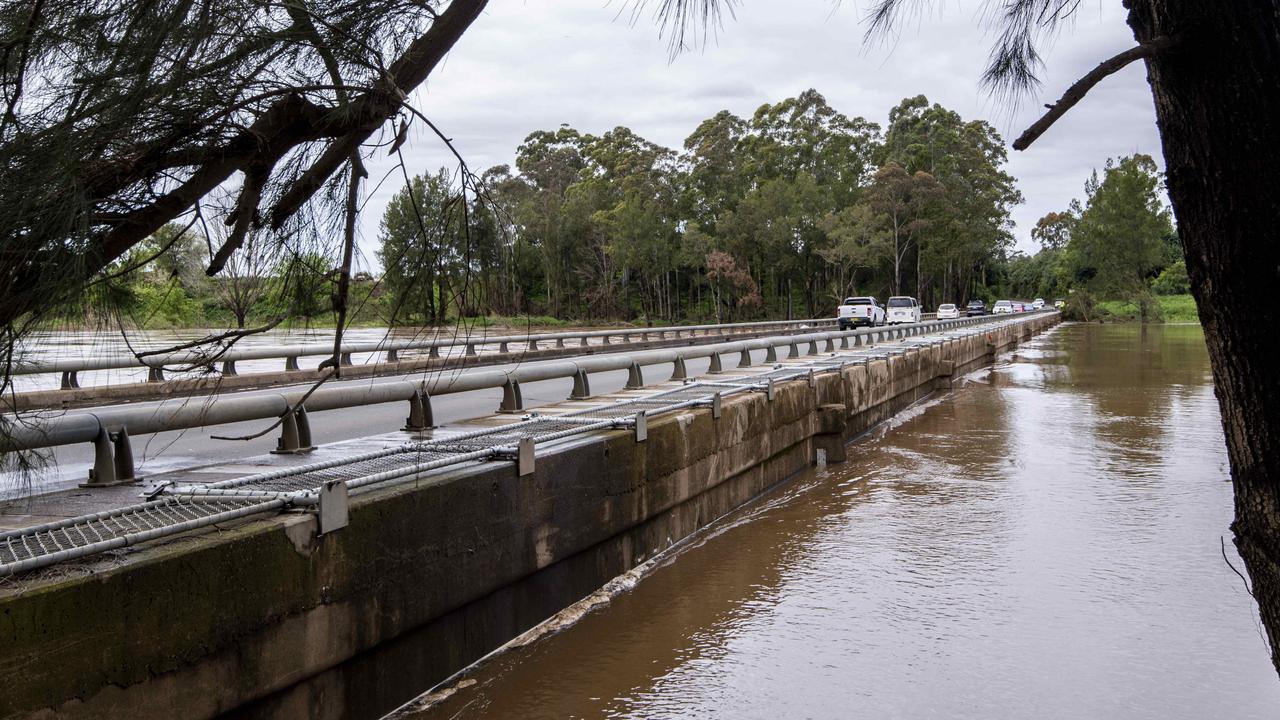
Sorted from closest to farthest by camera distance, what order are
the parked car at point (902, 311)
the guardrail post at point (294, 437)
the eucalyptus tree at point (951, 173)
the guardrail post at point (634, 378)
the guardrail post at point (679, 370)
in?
the guardrail post at point (294, 437) < the guardrail post at point (634, 378) < the guardrail post at point (679, 370) < the parked car at point (902, 311) < the eucalyptus tree at point (951, 173)

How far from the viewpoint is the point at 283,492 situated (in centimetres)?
473

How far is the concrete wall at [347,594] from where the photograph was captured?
333 centimetres

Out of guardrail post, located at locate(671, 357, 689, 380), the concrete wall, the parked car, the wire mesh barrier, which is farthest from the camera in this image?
the parked car

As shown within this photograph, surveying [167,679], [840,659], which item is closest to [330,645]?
[167,679]

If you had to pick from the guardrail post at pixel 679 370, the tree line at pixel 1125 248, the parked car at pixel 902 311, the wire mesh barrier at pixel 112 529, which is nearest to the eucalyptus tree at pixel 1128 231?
the tree line at pixel 1125 248

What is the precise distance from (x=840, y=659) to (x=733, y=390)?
14.6 ft

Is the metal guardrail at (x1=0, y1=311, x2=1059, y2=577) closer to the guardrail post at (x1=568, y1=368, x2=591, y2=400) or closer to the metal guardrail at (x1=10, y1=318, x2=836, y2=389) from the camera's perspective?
the metal guardrail at (x1=10, y1=318, x2=836, y2=389)

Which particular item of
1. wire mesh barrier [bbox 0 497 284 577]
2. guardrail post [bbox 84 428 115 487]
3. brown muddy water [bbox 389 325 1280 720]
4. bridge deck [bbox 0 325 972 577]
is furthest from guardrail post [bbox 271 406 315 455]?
wire mesh barrier [bbox 0 497 284 577]

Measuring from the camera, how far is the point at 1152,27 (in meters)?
2.90

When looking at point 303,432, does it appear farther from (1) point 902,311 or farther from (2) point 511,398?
(1) point 902,311

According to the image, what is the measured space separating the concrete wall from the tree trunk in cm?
342

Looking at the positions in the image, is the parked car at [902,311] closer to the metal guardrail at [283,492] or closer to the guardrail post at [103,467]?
the metal guardrail at [283,492]

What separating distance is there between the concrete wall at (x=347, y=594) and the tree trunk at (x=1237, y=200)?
3.42m

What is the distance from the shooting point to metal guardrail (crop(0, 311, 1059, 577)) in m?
3.88
